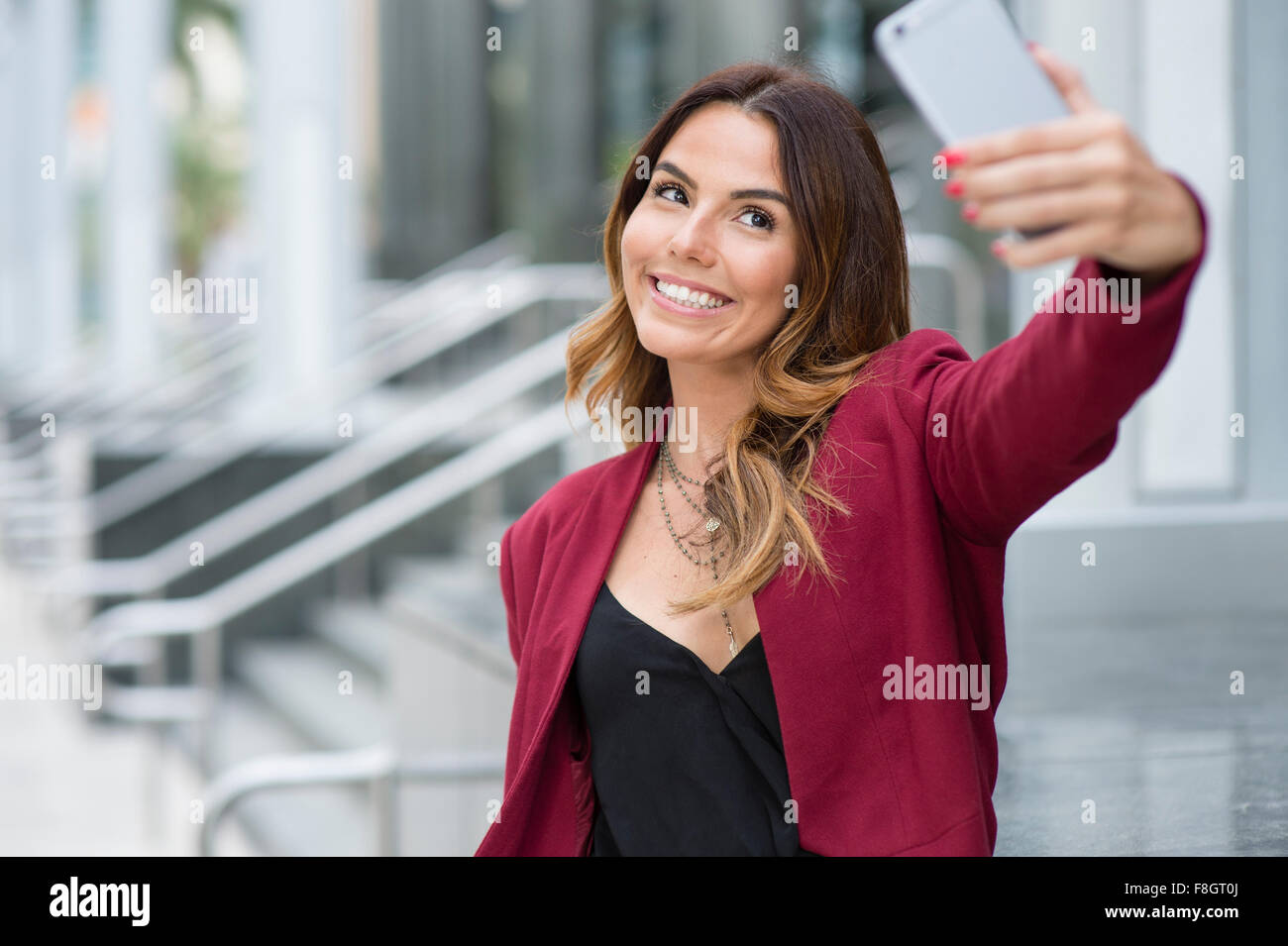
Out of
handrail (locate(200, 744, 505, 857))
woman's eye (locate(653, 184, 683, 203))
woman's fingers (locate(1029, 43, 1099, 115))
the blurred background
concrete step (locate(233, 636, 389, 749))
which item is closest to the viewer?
woman's fingers (locate(1029, 43, 1099, 115))

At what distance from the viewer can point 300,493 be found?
7160 millimetres

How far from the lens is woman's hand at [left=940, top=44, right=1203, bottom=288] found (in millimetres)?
1059

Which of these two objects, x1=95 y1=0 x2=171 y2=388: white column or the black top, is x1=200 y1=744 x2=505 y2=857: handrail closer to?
the black top

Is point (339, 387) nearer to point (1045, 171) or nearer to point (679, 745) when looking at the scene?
point (679, 745)

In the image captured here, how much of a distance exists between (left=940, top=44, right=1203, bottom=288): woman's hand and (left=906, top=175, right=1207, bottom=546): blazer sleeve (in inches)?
2.8

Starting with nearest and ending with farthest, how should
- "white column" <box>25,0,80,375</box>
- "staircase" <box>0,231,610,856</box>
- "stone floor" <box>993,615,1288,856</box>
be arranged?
"stone floor" <box>993,615,1288,856</box> < "staircase" <box>0,231,610,856</box> < "white column" <box>25,0,80,375</box>

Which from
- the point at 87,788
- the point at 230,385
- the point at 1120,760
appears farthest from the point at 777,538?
the point at 230,385

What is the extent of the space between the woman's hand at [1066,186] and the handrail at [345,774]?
2.63 m

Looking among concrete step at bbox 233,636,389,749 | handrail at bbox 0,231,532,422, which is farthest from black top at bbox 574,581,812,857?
handrail at bbox 0,231,532,422

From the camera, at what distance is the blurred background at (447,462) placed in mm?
3592

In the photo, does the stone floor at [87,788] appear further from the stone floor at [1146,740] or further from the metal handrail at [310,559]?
the stone floor at [1146,740]

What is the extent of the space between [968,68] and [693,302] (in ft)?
2.24

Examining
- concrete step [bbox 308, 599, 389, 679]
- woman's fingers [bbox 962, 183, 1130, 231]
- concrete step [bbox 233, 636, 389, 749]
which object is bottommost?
concrete step [bbox 233, 636, 389, 749]

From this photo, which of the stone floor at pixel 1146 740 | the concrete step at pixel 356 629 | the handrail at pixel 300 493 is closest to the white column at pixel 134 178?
the handrail at pixel 300 493
